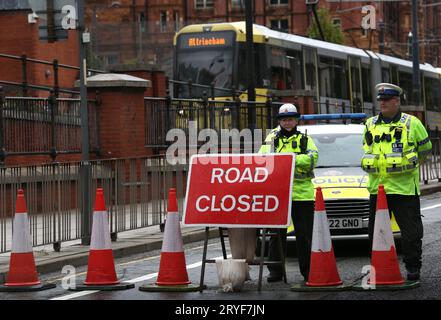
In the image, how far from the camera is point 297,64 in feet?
130

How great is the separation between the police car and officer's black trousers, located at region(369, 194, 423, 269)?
1937 millimetres

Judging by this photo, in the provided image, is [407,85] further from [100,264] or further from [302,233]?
[100,264]

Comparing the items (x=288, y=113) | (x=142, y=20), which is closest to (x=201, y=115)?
(x=288, y=113)

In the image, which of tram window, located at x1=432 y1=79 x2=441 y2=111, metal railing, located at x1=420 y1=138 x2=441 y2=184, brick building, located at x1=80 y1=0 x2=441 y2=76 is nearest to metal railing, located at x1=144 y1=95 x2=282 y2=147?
metal railing, located at x1=420 y1=138 x2=441 y2=184

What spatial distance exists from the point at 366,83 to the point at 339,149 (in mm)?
30449

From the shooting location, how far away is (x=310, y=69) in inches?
1603

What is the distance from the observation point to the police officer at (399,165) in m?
12.1

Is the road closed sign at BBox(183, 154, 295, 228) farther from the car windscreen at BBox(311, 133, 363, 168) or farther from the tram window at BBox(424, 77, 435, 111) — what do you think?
the tram window at BBox(424, 77, 435, 111)

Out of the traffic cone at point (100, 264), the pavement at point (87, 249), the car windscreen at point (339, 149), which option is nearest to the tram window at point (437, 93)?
the pavement at point (87, 249)

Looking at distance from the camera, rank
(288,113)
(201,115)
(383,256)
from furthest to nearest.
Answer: (201,115), (288,113), (383,256)

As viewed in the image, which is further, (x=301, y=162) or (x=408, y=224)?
(x=301, y=162)

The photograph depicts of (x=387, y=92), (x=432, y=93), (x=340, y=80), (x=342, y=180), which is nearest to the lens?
(x=387, y=92)

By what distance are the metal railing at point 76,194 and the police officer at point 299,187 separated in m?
3.58

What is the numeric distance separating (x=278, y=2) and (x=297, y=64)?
2059 inches
